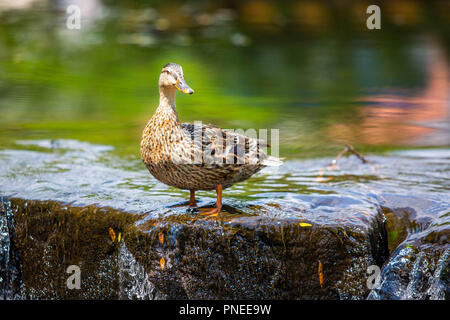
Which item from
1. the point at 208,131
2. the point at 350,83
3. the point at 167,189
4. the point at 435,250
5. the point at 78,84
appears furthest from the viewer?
the point at 350,83

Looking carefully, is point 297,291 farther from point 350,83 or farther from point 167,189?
point 350,83

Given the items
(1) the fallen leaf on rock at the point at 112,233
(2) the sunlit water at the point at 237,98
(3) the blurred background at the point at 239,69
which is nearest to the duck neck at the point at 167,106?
(2) the sunlit water at the point at 237,98

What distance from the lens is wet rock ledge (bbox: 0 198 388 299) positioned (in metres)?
4.45

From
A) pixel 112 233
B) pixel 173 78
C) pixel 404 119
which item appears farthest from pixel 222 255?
pixel 404 119

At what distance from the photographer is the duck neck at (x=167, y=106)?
4.61 meters

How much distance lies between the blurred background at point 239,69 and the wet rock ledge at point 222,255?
2.26 meters

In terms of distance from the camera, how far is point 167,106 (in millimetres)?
4656

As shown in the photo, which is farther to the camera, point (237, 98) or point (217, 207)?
point (237, 98)

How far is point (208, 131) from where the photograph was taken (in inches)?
182

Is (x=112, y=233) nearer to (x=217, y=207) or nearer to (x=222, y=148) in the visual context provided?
(x=217, y=207)

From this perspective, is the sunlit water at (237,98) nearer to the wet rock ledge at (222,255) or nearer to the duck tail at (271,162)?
the wet rock ledge at (222,255)

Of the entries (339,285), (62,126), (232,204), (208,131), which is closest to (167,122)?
(208,131)

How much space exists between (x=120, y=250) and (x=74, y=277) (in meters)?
Answer: 0.47

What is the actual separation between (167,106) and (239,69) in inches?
325
